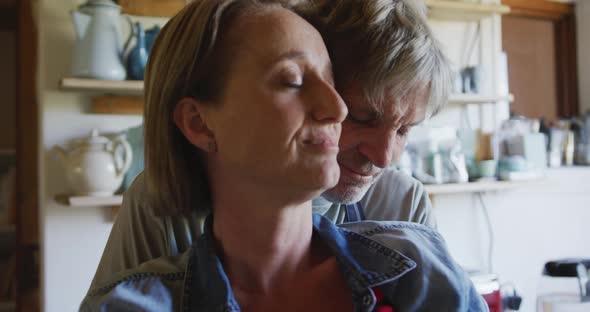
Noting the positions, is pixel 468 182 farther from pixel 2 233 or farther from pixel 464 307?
pixel 2 233

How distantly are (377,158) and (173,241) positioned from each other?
381 millimetres

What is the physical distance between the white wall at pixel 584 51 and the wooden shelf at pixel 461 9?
0.75 metres

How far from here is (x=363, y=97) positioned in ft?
2.91

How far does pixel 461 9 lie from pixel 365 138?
174cm

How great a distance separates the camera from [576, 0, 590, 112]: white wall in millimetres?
2921

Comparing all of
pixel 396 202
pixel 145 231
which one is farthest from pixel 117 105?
pixel 396 202

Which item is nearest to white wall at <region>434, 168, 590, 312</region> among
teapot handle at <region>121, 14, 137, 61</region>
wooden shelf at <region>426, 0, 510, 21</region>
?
wooden shelf at <region>426, 0, 510, 21</region>

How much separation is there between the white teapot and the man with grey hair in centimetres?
90

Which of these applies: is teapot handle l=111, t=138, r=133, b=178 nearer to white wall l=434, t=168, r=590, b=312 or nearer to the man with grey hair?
the man with grey hair

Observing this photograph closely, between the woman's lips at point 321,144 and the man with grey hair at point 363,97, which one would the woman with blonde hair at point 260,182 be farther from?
the man with grey hair at point 363,97

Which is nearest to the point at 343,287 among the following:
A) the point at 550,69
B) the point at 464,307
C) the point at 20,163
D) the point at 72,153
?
the point at 464,307

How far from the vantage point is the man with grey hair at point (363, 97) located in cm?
88

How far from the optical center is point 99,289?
0.79 m

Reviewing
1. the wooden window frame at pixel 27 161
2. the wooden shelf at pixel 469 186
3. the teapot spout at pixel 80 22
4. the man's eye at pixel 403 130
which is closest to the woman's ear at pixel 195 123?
the man's eye at pixel 403 130
